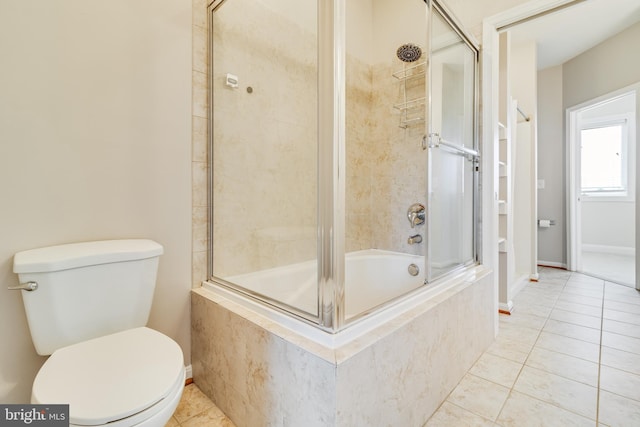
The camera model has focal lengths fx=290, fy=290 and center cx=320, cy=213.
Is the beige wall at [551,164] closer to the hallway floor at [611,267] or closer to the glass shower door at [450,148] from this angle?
the hallway floor at [611,267]

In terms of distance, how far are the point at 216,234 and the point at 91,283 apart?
23.3 inches

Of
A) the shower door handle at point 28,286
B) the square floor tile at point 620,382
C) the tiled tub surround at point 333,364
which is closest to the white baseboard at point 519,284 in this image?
the square floor tile at point 620,382

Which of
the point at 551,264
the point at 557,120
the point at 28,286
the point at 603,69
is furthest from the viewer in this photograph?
the point at 551,264

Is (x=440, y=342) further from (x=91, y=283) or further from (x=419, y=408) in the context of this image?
(x=91, y=283)

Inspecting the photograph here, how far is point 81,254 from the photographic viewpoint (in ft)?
3.45

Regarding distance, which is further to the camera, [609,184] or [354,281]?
[609,184]

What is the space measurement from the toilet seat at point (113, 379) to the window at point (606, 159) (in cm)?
588

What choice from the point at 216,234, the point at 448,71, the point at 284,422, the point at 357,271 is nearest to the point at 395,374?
the point at 284,422

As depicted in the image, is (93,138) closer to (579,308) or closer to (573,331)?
(573,331)

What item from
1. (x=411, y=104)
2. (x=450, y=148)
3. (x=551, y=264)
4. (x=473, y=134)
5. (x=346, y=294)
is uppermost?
(x=411, y=104)

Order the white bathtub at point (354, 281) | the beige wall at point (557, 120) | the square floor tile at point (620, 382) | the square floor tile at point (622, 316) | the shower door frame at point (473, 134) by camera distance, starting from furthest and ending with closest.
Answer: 1. the beige wall at point (557, 120)
2. the square floor tile at point (622, 316)
3. the shower door frame at point (473, 134)
4. the square floor tile at point (620, 382)
5. the white bathtub at point (354, 281)

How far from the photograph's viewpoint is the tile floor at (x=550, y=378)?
4.16 ft

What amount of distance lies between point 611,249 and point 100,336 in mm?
6710

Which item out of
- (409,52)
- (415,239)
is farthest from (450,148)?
(409,52)
